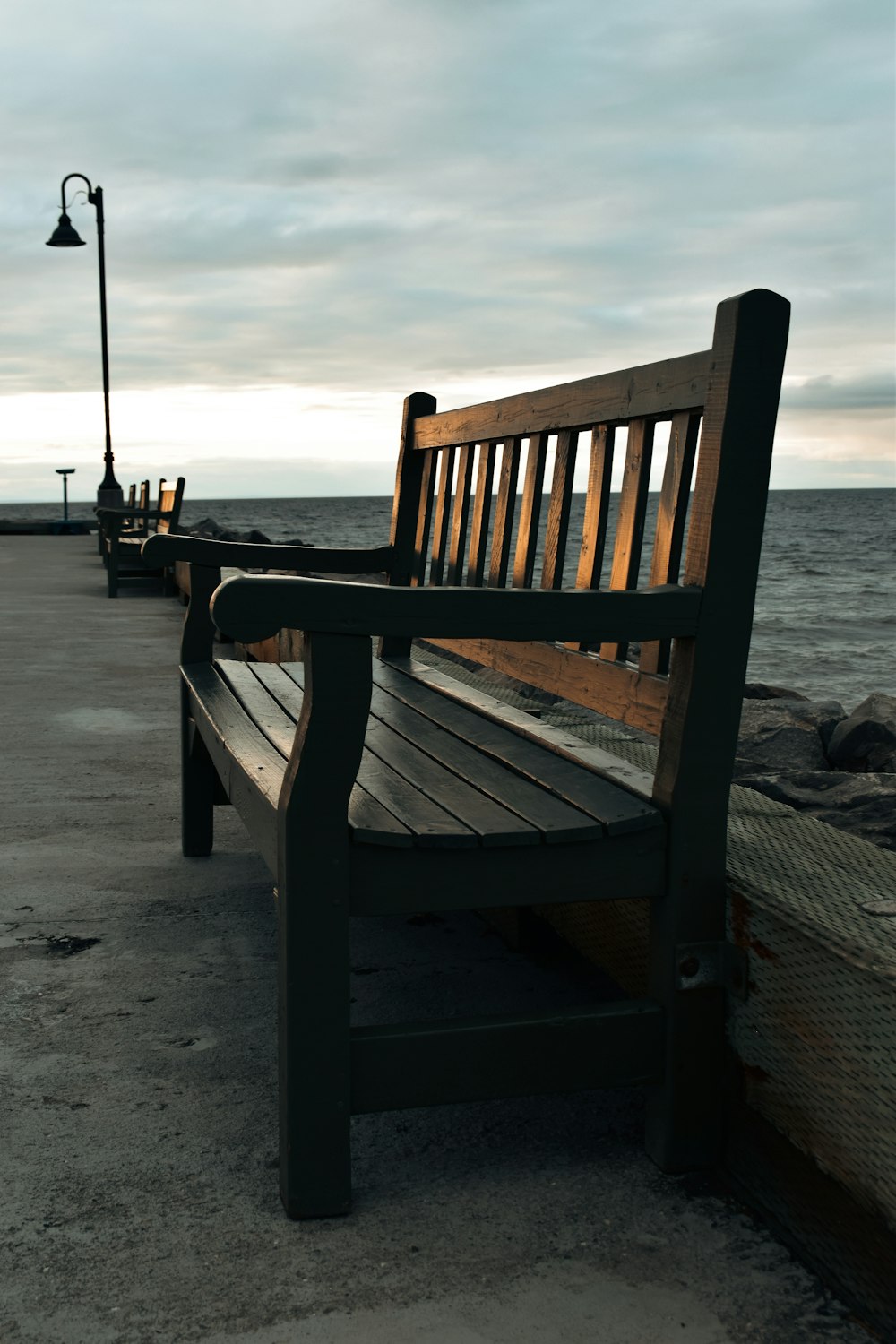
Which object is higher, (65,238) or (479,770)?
(65,238)

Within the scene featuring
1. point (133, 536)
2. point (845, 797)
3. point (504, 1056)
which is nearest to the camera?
point (504, 1056)

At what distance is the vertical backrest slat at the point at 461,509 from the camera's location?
309 centimetres

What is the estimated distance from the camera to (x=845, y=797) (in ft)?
12.9

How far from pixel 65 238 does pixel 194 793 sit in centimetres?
1788

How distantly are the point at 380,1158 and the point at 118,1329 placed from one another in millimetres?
512

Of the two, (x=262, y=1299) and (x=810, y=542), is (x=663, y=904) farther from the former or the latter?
(x=810, y=542)

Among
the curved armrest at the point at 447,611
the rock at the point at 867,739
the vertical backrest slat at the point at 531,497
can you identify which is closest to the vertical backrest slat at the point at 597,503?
the vertical backrest slat at the point at 531,497

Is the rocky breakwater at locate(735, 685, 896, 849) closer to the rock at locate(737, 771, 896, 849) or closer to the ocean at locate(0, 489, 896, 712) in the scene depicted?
the rock at locate(737, 771, 896, 849)

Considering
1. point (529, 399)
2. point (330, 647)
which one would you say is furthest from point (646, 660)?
point (529, 399)

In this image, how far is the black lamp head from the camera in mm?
18844

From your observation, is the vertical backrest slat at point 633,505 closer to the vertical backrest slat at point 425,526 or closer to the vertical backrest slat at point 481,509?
the vertical backrest slat at point 481,509

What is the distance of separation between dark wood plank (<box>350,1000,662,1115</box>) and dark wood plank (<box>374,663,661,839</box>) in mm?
308

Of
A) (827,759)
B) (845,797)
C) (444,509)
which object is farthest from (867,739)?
(444,509)

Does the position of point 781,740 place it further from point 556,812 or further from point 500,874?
point 500,874
